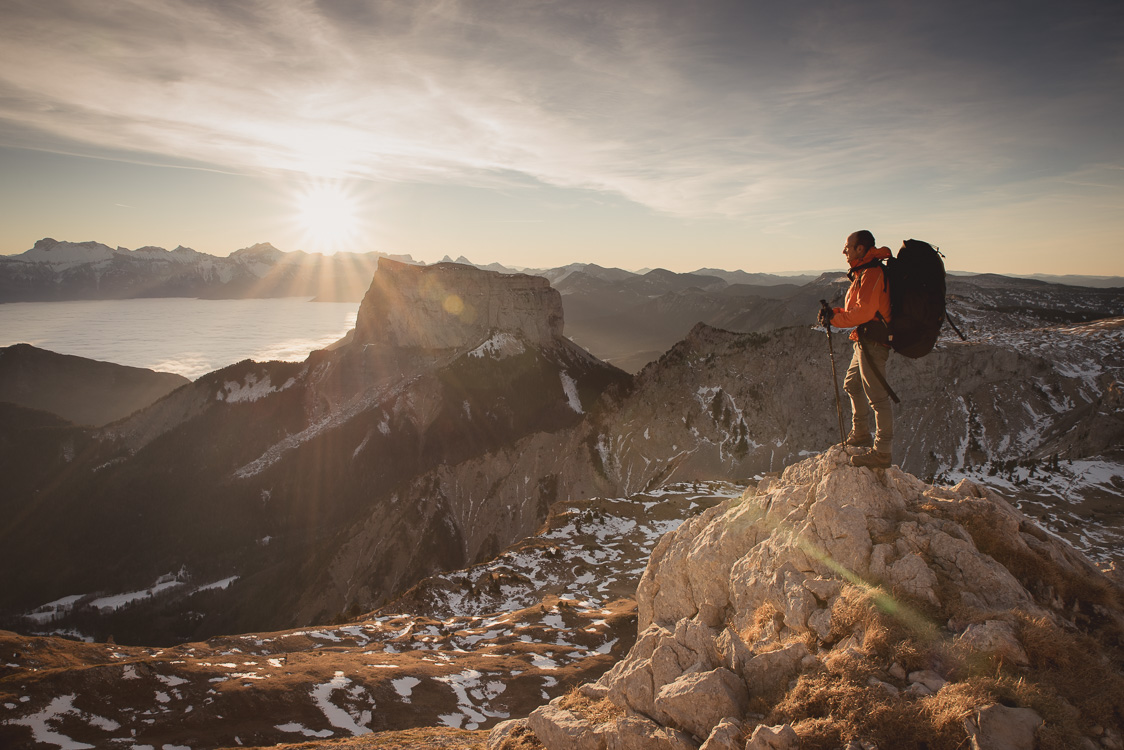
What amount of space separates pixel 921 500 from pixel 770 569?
137 inches

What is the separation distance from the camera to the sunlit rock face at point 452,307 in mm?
123125

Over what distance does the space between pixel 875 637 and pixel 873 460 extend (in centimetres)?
402

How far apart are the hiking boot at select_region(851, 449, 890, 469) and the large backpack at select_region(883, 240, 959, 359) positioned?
229 centimetres

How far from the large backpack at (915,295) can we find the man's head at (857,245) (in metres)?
0.53

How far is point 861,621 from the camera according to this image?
8406mm

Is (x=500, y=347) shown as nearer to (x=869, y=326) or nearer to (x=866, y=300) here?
(x=869, y=326)

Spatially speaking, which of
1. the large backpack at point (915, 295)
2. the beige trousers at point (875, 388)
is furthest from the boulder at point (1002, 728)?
the large backpack at point (915, 295)

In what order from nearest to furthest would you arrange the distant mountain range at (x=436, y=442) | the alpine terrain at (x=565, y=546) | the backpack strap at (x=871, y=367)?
1. the alpine terrain at (x=565, y=546)
2. the backpack strap at (x=871, y=367)
3. the distant mountain range at (x=436, y=442)

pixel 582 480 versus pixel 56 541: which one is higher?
pixel 582 480

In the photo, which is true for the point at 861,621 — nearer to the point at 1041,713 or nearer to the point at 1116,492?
the point at 1041,713

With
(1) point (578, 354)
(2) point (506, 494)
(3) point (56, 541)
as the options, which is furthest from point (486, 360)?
(3) point (56, 541)

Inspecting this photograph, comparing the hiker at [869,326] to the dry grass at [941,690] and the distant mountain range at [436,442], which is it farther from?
the distant mountain range at [436,442]

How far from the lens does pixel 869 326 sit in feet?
33.4

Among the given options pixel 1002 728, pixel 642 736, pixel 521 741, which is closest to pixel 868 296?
pixel 1002 728
